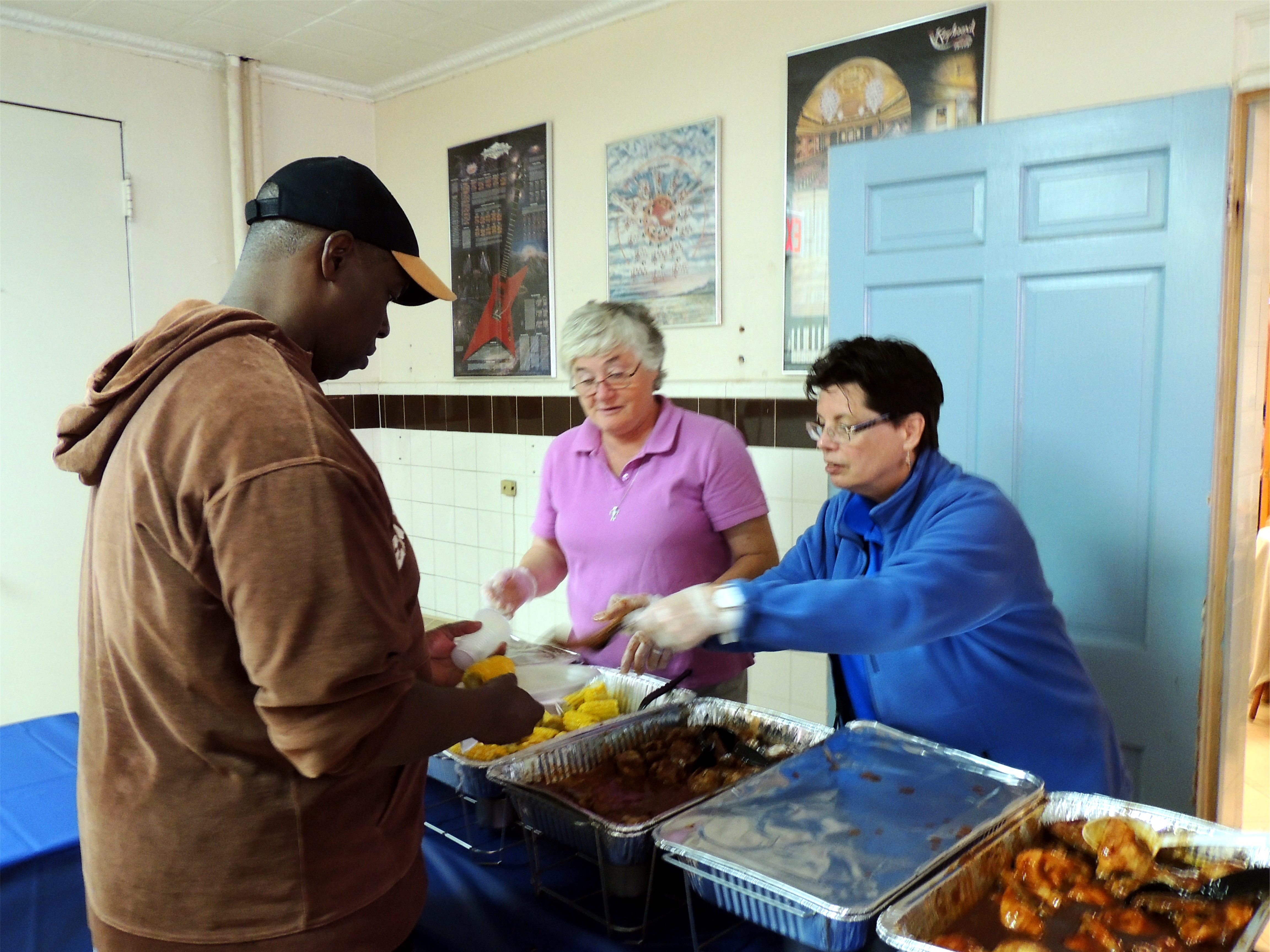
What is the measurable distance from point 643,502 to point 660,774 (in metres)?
0.88

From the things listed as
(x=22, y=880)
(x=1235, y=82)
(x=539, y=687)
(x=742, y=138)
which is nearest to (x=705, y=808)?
(x=539, y=687)

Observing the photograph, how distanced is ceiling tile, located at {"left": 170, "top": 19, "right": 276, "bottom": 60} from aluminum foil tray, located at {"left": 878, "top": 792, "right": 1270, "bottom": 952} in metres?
3.86

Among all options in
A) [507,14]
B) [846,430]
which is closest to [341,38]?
[507,14]

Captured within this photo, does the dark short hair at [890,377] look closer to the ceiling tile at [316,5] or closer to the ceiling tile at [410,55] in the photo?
the ceiling tile at [316,5]

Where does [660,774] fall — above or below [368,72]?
below

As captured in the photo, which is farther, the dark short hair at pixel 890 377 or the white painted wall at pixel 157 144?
the white painted wall at pixel 157 144

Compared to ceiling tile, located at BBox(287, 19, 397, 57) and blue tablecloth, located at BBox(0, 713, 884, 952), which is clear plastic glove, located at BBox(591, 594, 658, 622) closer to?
blue tablecloth, located at BBox(0, 713, 884, 952)

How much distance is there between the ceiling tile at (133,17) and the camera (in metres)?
3.43

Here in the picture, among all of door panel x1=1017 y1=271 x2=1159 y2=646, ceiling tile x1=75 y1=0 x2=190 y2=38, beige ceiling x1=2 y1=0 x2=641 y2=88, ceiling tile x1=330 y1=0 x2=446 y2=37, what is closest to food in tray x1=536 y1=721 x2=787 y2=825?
door panel x1=1017 y1=271 x2=1159 y2=646

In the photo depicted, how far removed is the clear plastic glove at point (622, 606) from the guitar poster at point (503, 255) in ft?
6.74

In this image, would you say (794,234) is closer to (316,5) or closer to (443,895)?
(316,5)

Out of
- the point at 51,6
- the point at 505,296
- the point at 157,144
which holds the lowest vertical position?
the point at 505,296

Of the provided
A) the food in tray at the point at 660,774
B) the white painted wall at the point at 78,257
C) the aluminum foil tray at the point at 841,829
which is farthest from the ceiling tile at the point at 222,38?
the aluminum foil tray at the point at 841,829

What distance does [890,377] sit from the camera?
1.76m
